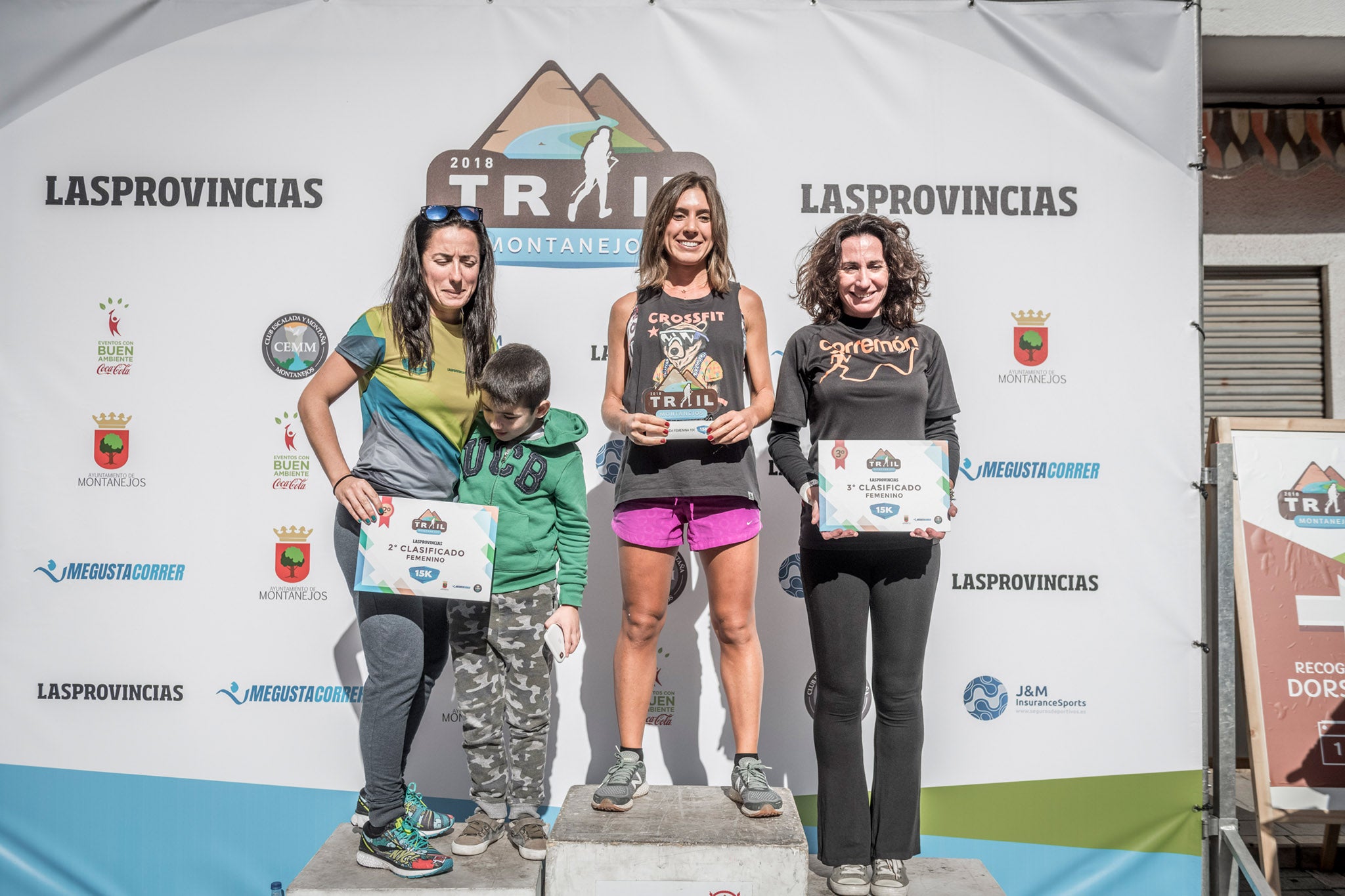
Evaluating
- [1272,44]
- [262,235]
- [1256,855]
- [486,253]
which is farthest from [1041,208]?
[262,235]

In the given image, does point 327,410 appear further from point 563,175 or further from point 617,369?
point 563,175

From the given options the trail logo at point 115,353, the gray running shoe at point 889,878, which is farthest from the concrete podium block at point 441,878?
the trail logo at point 115,353

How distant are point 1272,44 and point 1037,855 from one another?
3.56 meters

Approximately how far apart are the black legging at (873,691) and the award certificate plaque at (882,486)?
0.38 ft

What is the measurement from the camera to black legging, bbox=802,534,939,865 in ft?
8.11

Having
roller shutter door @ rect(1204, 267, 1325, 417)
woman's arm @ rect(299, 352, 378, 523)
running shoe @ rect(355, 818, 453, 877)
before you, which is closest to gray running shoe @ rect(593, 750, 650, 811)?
running shoe @ rect(355, 818, 453, 877)

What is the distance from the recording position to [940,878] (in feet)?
9.07

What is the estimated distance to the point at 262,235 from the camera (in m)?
3.42

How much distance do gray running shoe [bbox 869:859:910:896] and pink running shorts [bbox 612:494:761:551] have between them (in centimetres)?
97

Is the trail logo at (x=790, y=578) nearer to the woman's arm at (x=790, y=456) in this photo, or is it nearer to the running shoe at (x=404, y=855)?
the woman's arm at (x=790, y=456)

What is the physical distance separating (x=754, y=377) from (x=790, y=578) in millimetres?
1024

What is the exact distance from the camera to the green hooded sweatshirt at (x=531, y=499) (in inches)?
101

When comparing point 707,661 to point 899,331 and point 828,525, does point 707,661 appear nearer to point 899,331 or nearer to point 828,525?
point 828,525

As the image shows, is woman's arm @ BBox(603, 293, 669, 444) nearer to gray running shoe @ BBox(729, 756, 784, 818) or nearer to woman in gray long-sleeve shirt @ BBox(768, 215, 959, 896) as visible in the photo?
woman in gray long-sleeve shirt @ BBox(768, 215, 959, 896)
